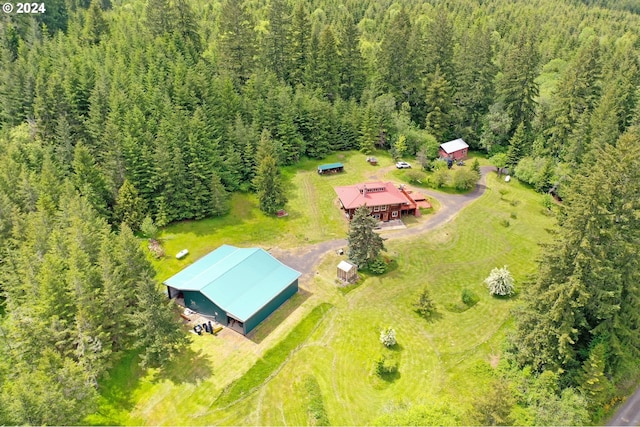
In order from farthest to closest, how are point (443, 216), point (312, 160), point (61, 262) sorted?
1. point (312, 160)
2. point (443, 216)
3. point (61, 262)

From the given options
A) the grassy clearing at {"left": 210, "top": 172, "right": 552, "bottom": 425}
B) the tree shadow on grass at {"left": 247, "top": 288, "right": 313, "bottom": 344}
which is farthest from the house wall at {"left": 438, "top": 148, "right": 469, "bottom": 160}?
the tree shadow on grass at {"left": 247, "top": 288, "right": 313, "bottom": 344}

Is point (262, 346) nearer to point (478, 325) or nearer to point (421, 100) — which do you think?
point (478, 325)

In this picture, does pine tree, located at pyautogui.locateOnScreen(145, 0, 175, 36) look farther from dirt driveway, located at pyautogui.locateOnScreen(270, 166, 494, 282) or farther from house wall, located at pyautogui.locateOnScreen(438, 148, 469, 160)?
house wall, located at pyautogui.locateOnScreen(438, 148, 469, 160)

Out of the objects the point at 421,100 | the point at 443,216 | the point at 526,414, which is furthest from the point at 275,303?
the point at 421,100

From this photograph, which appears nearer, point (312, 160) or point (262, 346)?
point (262, 346)

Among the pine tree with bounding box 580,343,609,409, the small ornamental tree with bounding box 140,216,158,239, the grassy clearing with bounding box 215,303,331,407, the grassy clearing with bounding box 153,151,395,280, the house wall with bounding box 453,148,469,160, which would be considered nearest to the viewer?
the pine tree with bounding box 580,343,609,409

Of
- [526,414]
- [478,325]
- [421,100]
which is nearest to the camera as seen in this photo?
[526,414]

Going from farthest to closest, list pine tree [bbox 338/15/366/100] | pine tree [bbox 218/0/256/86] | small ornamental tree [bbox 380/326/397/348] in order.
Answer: pine tree [bbox 338/15/366/100] < pine tree [bbox 218/0/256/86] < small ornamental tree [bbox 380/326/397/348]
